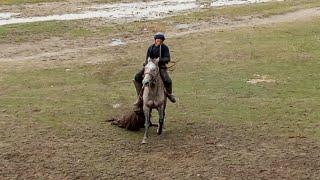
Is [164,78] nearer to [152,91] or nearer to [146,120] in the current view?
[152,91]

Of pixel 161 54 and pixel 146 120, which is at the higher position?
pixel 161 54

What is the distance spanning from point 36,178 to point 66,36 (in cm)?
1803

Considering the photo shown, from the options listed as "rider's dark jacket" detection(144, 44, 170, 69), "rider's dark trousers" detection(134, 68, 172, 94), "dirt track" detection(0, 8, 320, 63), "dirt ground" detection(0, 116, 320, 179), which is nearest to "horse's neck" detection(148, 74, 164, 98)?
"rider's dark trousers" detection(134, 68, 172, 94)

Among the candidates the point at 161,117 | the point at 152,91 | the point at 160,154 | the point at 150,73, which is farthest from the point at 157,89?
the point at 160,154

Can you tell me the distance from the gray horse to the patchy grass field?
26.6 inches

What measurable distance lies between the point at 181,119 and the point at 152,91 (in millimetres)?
2251

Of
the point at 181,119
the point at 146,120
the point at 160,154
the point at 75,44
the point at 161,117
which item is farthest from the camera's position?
the point at 75,44

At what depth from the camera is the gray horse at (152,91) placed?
45.4 ft

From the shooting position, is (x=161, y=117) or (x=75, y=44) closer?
(x=161, y=117)

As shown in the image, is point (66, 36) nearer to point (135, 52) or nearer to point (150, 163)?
point (135, 52)

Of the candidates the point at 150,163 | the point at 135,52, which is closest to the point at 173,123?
the point at 150,163

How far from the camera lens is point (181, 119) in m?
16.2

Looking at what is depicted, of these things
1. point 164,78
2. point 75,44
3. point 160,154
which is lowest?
point 160,154

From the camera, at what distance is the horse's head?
542 inches
